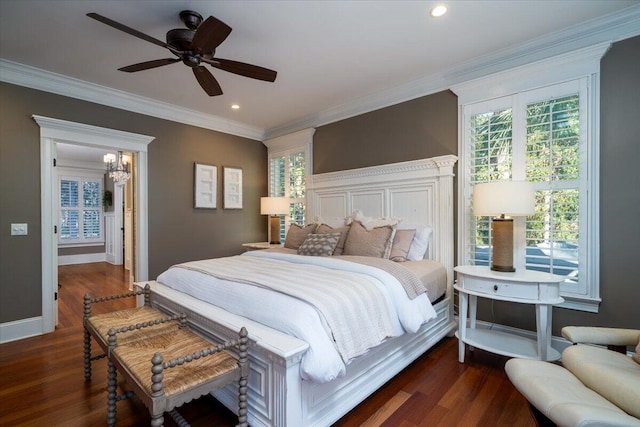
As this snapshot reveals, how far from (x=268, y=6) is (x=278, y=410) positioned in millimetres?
2638

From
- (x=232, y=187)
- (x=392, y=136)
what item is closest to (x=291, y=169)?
(x=232, y=187)

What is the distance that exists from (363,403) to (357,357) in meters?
0.48

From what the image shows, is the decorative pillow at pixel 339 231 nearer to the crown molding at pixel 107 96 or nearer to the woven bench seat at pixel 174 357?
the woven bench seat at pixel 174 357

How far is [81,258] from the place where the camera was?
7492 millimetres

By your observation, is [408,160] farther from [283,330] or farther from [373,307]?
[283,330]

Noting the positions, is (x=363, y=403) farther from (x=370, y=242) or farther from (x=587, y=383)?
(x=370, y=242)

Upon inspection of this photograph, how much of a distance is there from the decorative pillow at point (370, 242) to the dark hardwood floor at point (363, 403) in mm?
1009

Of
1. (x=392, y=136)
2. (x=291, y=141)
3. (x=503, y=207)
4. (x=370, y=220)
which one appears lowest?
(x=370, y=220)

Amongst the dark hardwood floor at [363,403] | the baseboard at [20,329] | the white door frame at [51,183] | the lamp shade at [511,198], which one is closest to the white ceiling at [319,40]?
the white door frame at [51,183]

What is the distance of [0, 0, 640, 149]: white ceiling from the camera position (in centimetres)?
220

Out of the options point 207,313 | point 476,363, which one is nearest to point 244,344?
point 207,313

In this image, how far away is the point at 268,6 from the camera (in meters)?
2.18

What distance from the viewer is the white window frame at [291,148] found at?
462cm

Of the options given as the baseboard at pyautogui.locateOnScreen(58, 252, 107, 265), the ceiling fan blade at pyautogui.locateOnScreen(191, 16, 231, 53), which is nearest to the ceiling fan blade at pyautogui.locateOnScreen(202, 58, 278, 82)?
the ceiling fan blade at pyautogui.locateOnScreen(191, 16, 231, 53)
